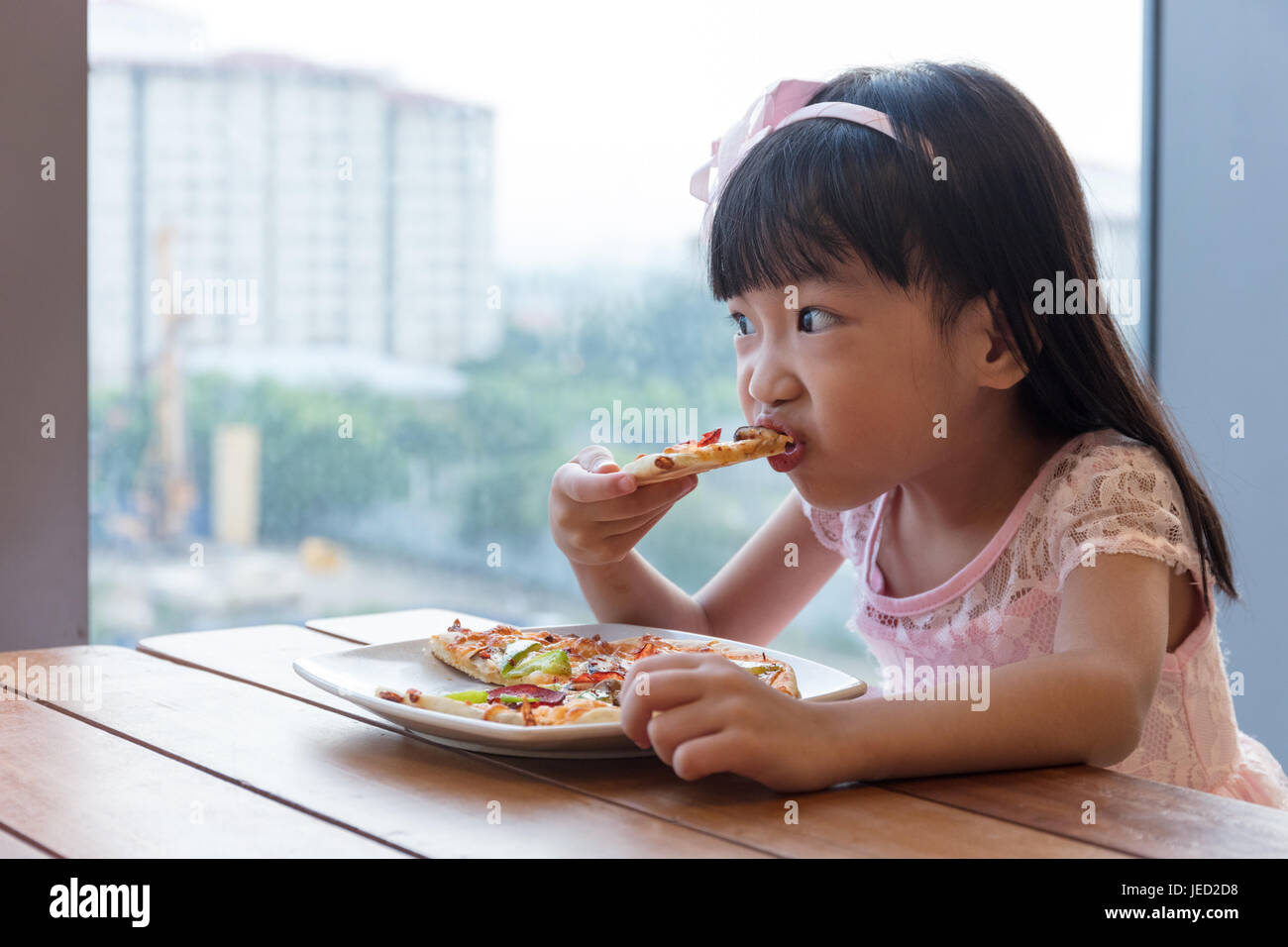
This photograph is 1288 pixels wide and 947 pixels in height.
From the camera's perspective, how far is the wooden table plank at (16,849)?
749 millimetres

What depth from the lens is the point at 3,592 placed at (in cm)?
188

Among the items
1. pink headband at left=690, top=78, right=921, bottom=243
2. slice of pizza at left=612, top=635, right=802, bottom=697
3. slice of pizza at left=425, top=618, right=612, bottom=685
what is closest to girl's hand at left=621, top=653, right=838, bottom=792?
slice of pizza at left=612, top=635, right=802, bottom=697

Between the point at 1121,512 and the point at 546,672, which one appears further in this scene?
the point at 1121,512

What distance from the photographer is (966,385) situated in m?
1.36

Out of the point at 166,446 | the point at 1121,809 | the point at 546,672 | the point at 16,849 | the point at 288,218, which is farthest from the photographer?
the point at 288,218

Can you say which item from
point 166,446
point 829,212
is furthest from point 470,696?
point 166,446

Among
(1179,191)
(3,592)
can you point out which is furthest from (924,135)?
(1179,191)

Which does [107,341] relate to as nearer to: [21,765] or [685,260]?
[685,260]

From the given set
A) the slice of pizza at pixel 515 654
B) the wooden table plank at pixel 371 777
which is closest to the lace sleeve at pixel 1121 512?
the slice of pizza at pixel 515 654

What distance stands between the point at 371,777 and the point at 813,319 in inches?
26.4

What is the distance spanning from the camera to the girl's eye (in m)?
1.29

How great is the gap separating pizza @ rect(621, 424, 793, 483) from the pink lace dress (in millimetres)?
317

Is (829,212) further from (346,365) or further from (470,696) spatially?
(346,365)

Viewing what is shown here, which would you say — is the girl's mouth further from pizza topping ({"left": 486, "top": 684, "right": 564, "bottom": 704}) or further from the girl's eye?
pizza topping ({"left": 486, "top": 684, "right": 564, "bottom": 704})
